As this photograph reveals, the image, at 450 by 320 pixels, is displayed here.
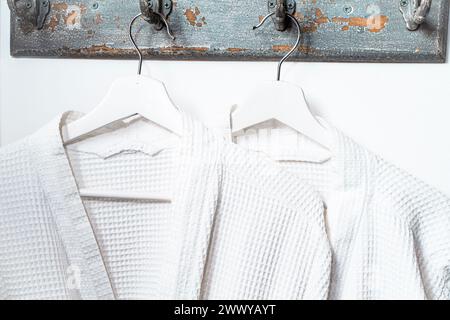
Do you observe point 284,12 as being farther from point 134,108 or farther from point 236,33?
point 134,108

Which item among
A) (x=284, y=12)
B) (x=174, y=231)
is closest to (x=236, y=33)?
(x=284, y=12)

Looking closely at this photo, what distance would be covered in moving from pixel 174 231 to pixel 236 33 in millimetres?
328

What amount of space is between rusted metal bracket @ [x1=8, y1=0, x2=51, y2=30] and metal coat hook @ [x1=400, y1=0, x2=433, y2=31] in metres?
0.56

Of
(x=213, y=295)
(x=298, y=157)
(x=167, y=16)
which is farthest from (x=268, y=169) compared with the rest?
(x=167, y=16)

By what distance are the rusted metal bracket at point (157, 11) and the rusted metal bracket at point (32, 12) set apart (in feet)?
0.60

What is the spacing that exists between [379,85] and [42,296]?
1.94ft

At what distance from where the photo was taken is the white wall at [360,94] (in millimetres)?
892

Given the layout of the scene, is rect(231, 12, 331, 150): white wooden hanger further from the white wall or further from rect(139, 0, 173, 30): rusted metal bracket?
rect(139, 0, 173, 30): rusted metal bracket

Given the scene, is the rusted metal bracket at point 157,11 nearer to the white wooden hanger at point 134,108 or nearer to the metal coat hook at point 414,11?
the white wooden hanger at point 134,108

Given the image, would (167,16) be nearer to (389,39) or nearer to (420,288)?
(389,39)

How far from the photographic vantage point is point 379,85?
899mm

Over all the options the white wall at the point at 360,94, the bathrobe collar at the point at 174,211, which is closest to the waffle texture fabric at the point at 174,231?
the bathrobe collar at the point at 174,211

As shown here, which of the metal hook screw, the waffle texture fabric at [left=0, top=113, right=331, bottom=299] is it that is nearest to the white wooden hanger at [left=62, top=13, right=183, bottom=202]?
the waffle texture fabric at [left=0, top=113, right=331, bottom=299]

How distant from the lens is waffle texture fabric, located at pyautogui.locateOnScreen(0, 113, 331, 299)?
2.58 ft
